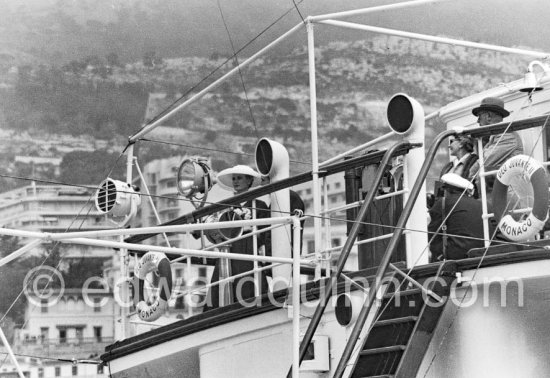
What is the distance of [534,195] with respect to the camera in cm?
659

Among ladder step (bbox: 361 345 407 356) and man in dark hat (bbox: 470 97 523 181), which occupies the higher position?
man in dark hat (bbox: 470 97 523 181)

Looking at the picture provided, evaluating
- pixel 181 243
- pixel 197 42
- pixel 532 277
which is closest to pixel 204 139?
pixel 181 243

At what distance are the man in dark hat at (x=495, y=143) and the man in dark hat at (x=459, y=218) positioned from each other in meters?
0.28

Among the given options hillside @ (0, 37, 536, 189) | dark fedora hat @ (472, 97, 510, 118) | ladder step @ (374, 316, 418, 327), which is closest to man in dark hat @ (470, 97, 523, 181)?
dark fedora hat @ (472, 97, 510, 118)

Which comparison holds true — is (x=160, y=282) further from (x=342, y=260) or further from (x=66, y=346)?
(x=66, y=346)

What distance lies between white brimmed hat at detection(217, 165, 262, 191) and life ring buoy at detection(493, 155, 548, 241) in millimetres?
2463

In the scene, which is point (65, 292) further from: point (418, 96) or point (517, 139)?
point (517, 139)

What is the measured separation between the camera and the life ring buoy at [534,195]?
6.55 meters

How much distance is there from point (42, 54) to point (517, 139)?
35693 mm

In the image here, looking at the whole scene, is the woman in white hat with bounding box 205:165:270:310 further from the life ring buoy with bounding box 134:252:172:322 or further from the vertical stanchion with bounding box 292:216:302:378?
the vertical stanchion with bounding box 292:216:302:378

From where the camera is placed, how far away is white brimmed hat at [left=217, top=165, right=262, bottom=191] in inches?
349

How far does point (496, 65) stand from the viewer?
145 ft

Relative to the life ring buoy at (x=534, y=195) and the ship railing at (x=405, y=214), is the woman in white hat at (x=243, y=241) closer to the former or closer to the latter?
the ship railing at (x=405, y=214)

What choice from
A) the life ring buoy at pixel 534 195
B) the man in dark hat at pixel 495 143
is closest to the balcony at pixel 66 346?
the man in dark hat at pixel 495 143
